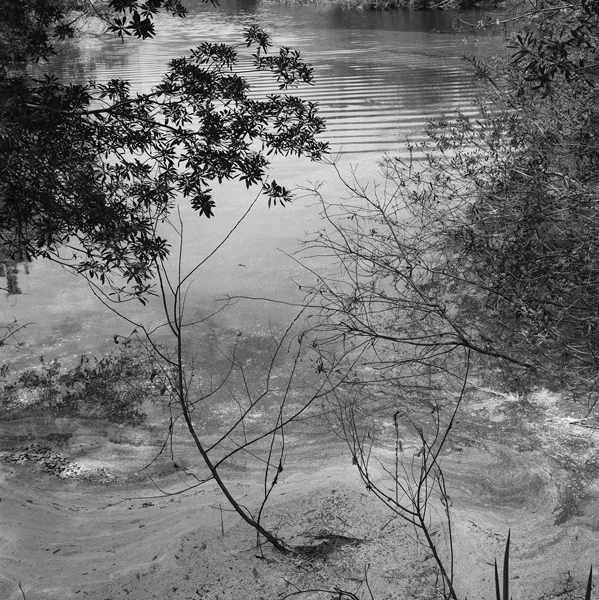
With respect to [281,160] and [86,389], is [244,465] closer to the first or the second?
[86,389]

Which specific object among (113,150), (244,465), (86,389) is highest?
(113,150)

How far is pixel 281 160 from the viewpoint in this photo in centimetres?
1177

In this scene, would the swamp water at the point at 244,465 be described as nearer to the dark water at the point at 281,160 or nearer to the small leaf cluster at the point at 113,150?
the dark water at the point at 281,160

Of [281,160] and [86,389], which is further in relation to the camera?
[281,160]

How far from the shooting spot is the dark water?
750 centimetres

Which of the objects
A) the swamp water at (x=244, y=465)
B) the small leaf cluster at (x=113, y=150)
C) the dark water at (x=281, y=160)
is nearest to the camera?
the swamp water at (x=244, y=465)

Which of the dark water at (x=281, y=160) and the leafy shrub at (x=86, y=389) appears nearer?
the leafy shrub at (x=86, y=389)

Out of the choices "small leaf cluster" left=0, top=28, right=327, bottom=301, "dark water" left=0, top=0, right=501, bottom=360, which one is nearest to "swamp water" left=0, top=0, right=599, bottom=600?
"dark water" left=0, top=0, right=501, bottom=360

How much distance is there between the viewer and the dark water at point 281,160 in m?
7.50

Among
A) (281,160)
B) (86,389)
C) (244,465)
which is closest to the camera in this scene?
Answer: (244,465)

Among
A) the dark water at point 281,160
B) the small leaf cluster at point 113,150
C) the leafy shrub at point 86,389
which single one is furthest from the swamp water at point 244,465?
the small leaf cluster at point 113,150

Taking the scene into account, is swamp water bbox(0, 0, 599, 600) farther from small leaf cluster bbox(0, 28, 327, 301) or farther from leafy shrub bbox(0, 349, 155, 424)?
small leaf cluster bbox(0, 28, 327, 301)

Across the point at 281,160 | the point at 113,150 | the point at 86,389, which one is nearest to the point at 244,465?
the point at 86,389

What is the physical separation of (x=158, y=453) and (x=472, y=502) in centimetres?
211
